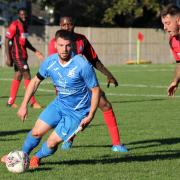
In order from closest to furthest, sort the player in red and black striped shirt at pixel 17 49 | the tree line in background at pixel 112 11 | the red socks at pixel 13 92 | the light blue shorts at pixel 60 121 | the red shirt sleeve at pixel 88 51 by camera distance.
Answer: the light blue shorts at pixel 60 121 < the red shirt sleeve at pixel 88 51 < the red socks at pixel 13 92 < the player in red and black striped shirt at pixel 17 49 < the tree line in background at pixel 112 11

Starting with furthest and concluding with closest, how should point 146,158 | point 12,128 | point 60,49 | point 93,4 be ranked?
point 93,4
point 12,128
point 146,158
point 60,49

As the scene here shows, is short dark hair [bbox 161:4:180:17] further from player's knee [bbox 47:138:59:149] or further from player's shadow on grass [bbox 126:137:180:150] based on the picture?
player's shadow on grass [bbox 126:137:180:150]

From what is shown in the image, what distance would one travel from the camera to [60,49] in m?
8.00

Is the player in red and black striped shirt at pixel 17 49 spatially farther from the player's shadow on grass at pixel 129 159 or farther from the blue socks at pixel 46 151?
the blue socks at pixel 46 151

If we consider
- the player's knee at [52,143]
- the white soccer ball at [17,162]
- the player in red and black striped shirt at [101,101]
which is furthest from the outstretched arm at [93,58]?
the white soccer ball at [17,162]

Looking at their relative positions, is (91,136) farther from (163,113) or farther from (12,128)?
(163,113)

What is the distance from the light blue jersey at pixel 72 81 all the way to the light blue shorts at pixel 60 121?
59mm

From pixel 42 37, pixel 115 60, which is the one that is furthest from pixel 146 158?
pixel 115 60

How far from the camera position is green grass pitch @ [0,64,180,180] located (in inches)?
323

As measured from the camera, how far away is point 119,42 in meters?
46.6

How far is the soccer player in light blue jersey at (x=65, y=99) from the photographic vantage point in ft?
26.7

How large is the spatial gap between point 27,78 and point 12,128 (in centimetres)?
448

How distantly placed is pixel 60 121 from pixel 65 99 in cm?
26

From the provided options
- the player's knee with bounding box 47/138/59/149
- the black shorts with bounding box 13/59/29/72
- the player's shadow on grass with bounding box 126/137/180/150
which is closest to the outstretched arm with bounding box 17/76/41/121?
the player's knee with bounding box 47/138/59/149
